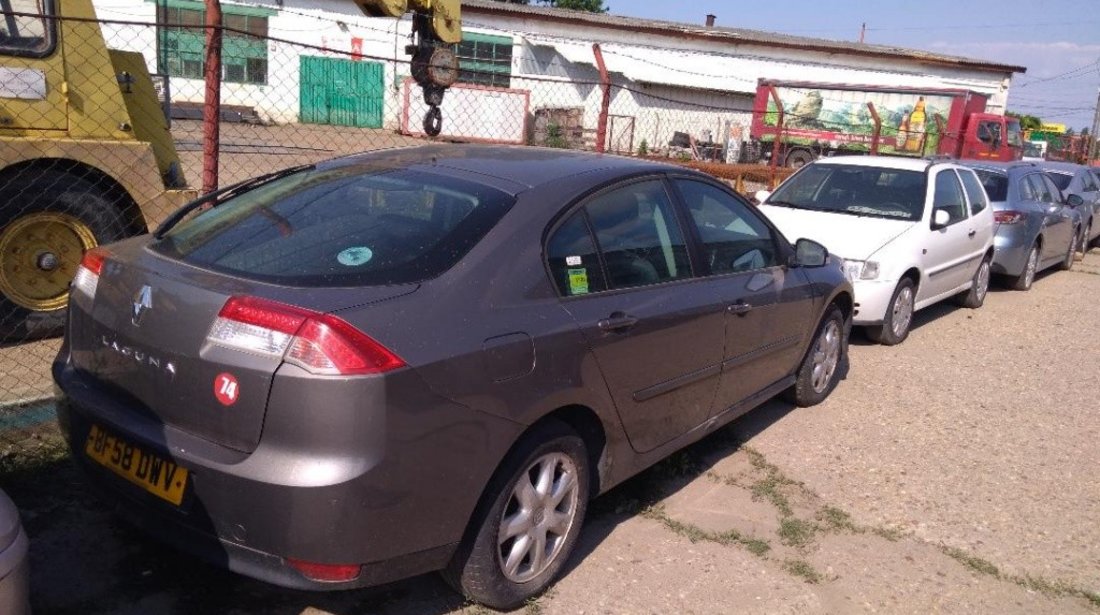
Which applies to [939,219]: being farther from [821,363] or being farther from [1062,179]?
[1062,179]

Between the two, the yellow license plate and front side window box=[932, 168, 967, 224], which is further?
front side window box=[932, 168, 967, 224]

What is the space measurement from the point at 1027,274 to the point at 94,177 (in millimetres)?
10466

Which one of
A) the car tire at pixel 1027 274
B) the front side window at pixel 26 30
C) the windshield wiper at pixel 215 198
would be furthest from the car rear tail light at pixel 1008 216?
the front side window at pixel 26 30

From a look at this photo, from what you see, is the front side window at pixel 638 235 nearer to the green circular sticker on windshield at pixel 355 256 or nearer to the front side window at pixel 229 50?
the green circular sticker on windshield at pixel 355 256

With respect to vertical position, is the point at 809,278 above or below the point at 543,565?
above

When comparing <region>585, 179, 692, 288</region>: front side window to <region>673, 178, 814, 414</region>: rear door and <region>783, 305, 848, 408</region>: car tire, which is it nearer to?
<region>673, 178, 814, 414</region>: rear door

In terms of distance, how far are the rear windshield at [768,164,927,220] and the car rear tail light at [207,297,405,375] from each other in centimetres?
640

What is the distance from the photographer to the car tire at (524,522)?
3.13 m

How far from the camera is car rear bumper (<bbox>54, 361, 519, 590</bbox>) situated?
266cm

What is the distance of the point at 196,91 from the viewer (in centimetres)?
2612

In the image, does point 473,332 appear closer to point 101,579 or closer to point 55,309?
point 101,579

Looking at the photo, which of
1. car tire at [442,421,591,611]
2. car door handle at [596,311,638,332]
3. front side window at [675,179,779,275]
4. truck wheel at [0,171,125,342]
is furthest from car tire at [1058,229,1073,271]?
truck wheel at [0,171,125,342]

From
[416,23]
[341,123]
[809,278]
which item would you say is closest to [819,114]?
[341,123]

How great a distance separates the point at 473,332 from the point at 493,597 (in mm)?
995
